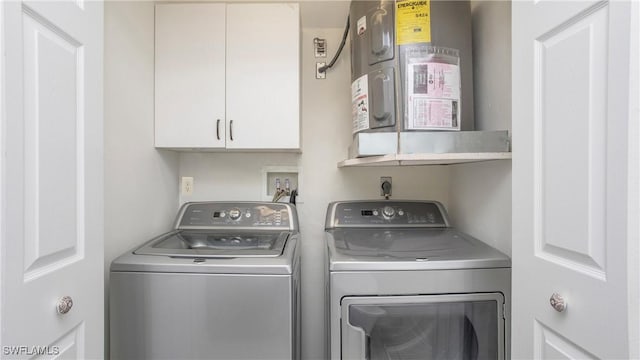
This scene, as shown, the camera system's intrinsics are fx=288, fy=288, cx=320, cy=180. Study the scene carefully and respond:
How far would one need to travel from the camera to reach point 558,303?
706mm

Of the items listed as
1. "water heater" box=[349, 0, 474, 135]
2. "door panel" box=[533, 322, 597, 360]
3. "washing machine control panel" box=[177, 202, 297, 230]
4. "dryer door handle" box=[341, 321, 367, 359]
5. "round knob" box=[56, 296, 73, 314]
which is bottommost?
"dryer door handle" box=[341, 321, 367, 359]

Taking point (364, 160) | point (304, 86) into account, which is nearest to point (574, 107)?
point (364, 160)

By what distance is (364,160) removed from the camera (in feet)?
4.23

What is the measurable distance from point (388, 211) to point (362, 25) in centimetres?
99

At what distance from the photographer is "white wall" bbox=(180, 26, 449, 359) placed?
72.8 inches

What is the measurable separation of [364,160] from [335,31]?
1032mm

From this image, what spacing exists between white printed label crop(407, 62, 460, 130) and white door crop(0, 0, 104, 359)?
1104mm

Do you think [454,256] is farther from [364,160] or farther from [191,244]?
[191,244]

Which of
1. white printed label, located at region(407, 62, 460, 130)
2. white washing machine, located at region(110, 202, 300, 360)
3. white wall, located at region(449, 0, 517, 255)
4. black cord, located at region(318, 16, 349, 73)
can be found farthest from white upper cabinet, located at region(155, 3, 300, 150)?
Result: white wall, located at region(449, 0, 517, 255)

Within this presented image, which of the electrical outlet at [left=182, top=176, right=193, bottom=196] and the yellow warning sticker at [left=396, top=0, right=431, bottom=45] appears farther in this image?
the electrical outlet at [left=182, top=176, right=193, bottom=196]

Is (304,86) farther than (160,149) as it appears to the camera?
Yes

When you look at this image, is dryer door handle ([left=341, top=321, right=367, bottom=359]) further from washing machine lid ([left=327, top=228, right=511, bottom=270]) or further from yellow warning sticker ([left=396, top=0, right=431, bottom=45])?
yellow warning sticker ([left=396, top=0, right=431, bottom=45])

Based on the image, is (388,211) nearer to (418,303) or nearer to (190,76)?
(418,303)

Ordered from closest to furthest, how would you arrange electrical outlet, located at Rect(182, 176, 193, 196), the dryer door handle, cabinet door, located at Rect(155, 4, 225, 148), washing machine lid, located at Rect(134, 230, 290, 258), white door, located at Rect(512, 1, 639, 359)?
white door, located at Rect(512, 1, 639, 359) < the dryer door handle < washing machine lid, located at Rect(134, 230, 290, 258) < cabinet door, located at Rect(155, 4, 225, 148) < electrical outlet, located at Rect(182, 176, 193, 196)
